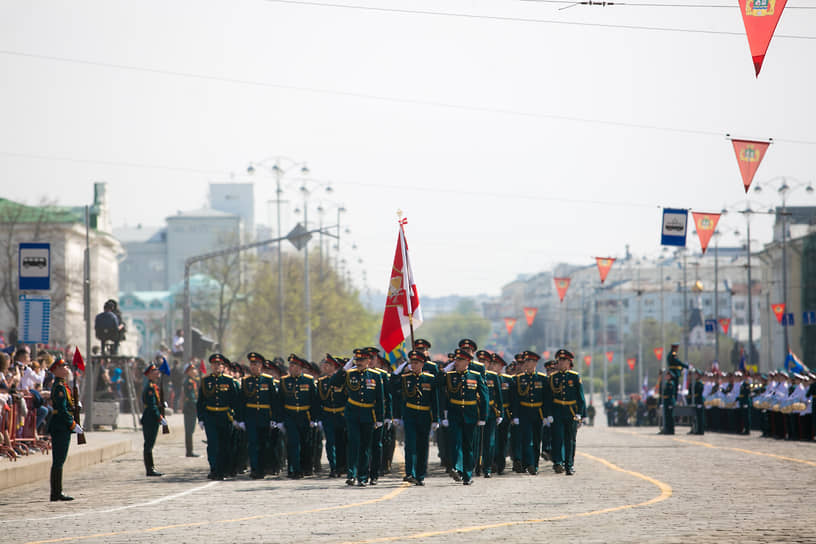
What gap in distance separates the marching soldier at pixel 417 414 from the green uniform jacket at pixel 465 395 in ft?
0.84

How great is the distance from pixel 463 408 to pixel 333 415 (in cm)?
241

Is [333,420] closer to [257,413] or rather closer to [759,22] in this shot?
[257,413]

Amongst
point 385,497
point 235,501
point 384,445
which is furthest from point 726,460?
point 235,501

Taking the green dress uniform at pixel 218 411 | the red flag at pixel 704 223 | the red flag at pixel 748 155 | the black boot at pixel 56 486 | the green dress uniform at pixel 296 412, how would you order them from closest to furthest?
the black boot at pixel 56 486 → the green dress uniform at pixel 296 412 → the green dress uniform at pixel 218 411 → the red flag at pixel 748 155 → the red flag at pixel 704 223

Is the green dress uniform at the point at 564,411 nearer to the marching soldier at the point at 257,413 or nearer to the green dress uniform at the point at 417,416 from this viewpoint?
the green dress uniform at the point at 417,416

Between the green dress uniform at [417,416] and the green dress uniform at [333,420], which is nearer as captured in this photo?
the green dress uniform at [417,416]

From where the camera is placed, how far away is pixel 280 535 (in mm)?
13000

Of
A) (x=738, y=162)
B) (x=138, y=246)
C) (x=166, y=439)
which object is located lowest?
(x=166, y=439)

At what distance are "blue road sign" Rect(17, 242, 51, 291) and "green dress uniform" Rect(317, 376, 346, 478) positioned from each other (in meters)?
5.77

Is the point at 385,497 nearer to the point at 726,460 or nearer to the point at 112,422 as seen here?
the point at 726,460

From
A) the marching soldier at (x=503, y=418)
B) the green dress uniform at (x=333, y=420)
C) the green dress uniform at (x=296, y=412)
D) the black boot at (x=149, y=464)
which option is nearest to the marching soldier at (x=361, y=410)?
the green dress uniform at (x=333, y=420)

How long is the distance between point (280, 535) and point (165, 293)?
6057 inches

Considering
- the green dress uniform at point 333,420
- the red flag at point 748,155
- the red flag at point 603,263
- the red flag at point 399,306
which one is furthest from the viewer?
the red flag at point 603,263

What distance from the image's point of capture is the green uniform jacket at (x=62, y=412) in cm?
1808
